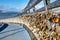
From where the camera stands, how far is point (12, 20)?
18219mm

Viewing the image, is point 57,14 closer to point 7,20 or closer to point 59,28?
point 59,28

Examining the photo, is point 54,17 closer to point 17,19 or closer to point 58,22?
point 58,22

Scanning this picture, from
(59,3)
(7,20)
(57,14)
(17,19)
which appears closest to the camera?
(57,14)

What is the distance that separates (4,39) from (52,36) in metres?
3.97

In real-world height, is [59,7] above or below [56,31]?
above

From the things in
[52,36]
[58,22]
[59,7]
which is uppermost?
[59,7]

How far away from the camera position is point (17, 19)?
17.2 m

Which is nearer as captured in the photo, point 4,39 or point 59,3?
point 59,3

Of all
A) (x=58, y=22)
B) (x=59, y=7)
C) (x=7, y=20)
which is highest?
(x=59, y=7)

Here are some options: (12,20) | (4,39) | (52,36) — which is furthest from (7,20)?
(52,36)

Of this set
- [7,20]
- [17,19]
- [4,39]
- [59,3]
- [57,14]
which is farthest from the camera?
[7,20]

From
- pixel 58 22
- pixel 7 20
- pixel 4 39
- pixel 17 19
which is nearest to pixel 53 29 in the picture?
pixel 58 22

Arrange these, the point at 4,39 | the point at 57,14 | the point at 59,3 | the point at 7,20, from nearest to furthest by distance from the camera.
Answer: the point at 57,14
the point at 59,3
the point at 4,39
the point at 7,20

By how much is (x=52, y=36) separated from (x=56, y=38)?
0.54 feet
